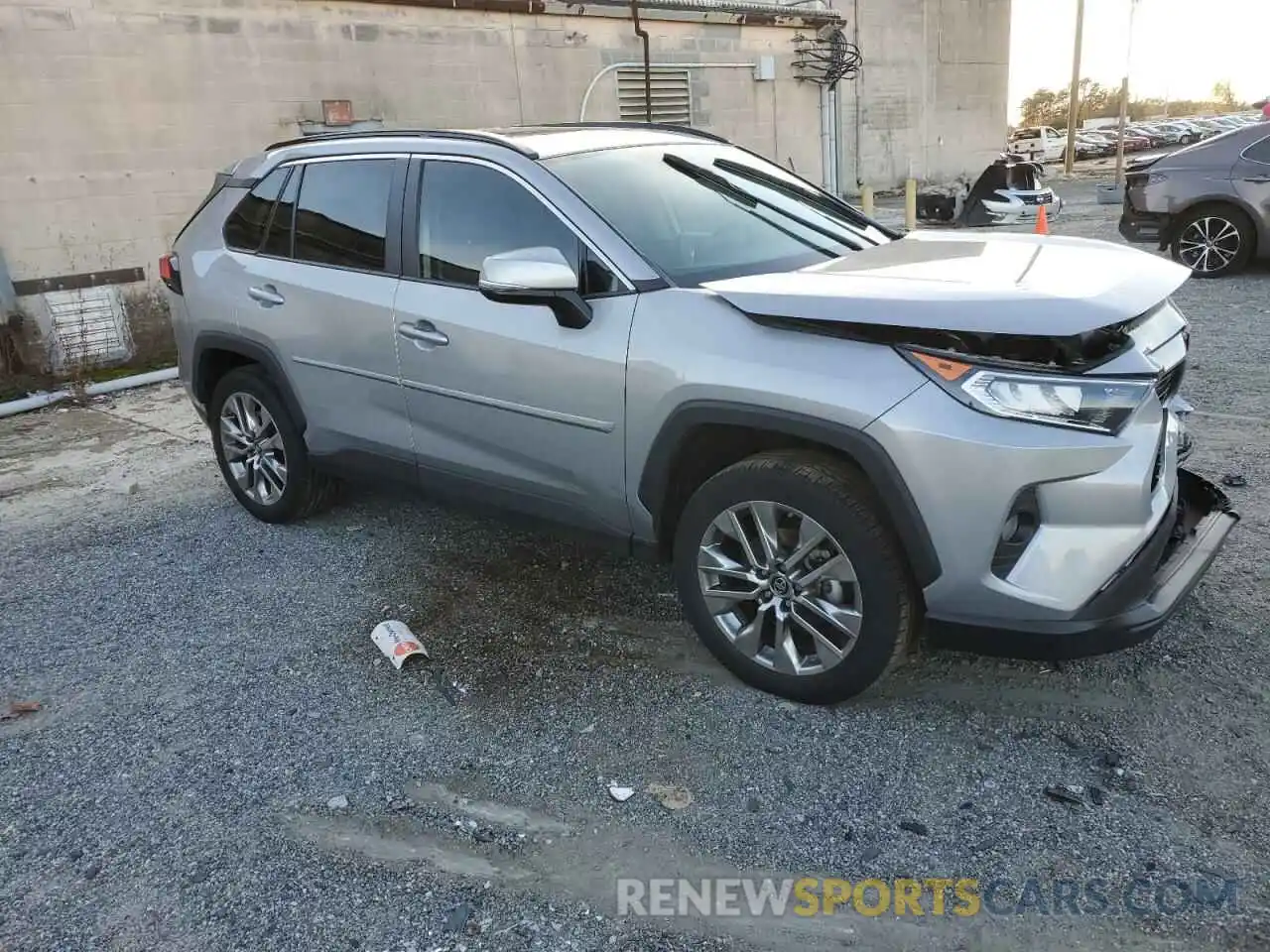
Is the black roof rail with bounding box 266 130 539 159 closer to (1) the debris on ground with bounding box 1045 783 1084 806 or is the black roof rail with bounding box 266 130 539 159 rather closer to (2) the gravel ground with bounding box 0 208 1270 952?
(2) the gravel ground with bounding box 0 208 1270 952

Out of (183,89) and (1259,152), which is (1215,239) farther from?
(183,89)

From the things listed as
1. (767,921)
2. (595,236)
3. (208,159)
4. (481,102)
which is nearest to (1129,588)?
(767,921)

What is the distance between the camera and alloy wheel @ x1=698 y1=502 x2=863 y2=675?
2.94 meters

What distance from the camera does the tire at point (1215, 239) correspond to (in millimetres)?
9641

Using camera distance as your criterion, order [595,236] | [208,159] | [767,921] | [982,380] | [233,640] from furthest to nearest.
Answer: [208,159] < [233,640] < [595,236] < [982,380] < [767,921]

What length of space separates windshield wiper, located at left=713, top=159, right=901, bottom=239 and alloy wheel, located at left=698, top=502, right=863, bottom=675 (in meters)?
1.69

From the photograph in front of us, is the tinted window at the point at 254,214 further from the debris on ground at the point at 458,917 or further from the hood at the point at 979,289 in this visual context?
the debris on ground at the point at 458,917

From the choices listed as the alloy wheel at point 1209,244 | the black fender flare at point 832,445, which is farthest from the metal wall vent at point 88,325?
the alloy wheel at point 1209,244

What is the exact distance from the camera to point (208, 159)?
9.42 metres

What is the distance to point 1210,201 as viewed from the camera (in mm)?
9688

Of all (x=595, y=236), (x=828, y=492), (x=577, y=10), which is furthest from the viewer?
(x=577, y=10)

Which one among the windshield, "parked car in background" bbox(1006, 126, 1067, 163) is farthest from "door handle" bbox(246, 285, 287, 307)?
"parked car in background" bbox(1006, 126, 1067, 163)

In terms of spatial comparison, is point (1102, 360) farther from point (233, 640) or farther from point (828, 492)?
point (233, 640)

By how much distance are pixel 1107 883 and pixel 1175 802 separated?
15.9 inches
